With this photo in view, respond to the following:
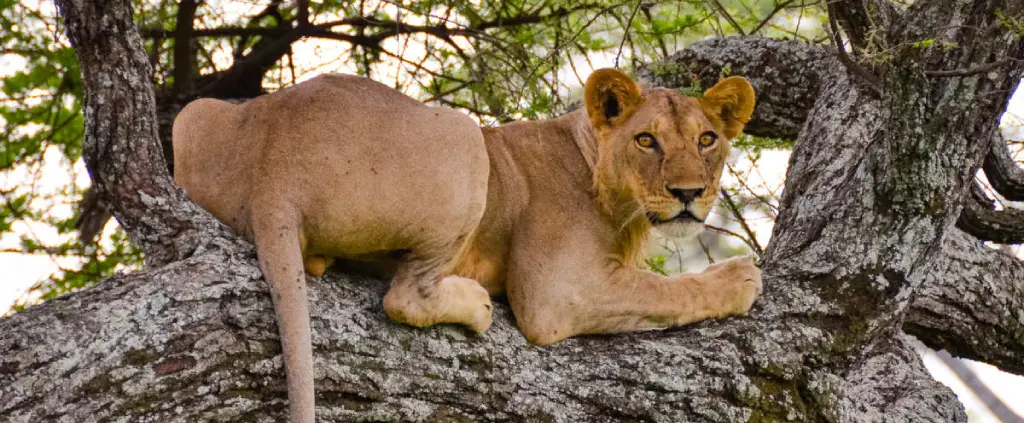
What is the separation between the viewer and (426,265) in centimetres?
388

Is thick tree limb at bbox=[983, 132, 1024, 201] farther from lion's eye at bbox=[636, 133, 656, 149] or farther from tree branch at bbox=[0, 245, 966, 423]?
lion's eye at bbox=[636, 133, 656, 149]

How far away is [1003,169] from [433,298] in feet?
10.3

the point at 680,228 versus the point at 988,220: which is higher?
the point at 680,228

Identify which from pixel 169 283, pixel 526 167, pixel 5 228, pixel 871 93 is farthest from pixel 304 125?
pixel 5 228

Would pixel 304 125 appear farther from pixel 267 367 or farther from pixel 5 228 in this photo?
pixel 5 228

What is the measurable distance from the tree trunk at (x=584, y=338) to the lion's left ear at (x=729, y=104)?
46 cm

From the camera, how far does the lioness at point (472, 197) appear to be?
11.9ft

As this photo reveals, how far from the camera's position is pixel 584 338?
4.14m

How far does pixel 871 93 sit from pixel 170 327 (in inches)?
132

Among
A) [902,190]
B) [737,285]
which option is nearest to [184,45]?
[737,285]

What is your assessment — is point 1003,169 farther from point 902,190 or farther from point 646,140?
point 646,140

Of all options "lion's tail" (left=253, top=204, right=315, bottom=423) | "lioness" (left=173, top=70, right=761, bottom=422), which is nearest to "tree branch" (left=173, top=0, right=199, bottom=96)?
"lioness" (left=173, top=70, right=761, bottom=422)

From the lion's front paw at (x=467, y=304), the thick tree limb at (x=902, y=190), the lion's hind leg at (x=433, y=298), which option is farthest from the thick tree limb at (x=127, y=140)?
the thick tree limb at (x=902, y=190)

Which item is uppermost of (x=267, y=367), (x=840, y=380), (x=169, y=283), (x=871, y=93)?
(x=871, y=93)
